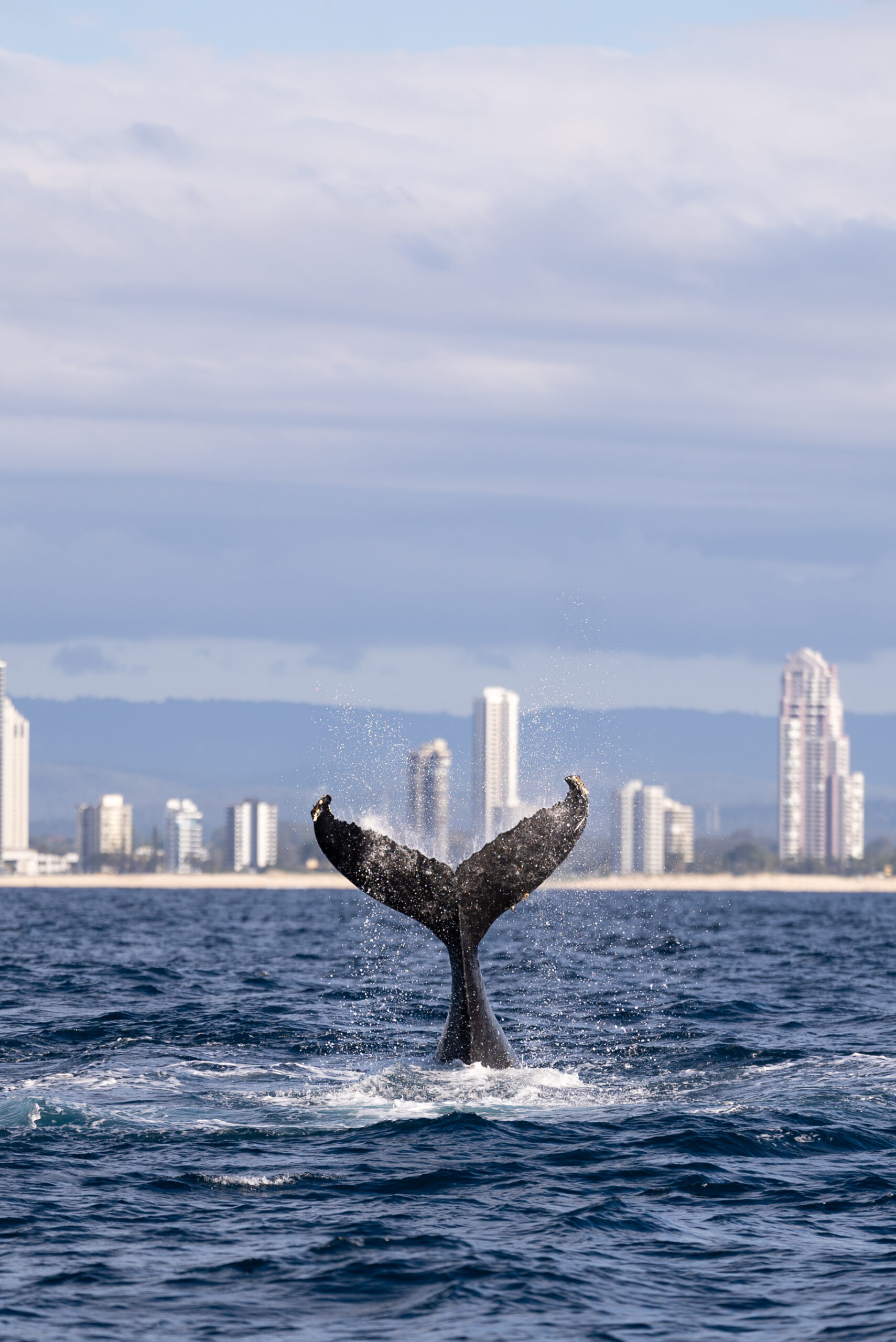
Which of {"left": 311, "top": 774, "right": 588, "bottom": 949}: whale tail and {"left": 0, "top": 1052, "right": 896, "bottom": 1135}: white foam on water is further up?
{"left": 311, "top": 774, "right": 588, "bottom": 949}: whale tail

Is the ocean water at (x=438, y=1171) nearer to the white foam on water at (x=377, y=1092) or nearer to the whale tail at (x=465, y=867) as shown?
the white foam on water at (x=377, y=1092)

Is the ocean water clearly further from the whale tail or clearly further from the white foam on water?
the whale tail

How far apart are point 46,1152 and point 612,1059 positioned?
7.90 m

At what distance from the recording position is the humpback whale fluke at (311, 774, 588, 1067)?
1681cm

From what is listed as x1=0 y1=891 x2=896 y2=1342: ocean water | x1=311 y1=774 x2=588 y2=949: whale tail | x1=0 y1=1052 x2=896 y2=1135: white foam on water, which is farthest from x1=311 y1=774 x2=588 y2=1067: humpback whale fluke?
x1=0 y1=891 x2=896 y2=1342: ocean water

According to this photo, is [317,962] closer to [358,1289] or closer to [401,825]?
[401,825]

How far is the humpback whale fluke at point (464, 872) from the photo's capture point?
16812 millimetres

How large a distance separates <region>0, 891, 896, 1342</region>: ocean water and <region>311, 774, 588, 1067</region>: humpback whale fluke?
1.53m

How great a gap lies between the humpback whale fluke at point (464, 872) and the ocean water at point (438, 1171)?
153 cm

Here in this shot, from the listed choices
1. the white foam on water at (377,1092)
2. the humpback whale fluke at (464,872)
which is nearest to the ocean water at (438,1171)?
the white foam on water at (377,1092)

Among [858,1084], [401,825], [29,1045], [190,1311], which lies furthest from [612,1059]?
[190,1311]

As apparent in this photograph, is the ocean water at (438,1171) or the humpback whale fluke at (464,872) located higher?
the humpback whale fluke at (464,872)

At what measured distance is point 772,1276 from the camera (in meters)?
11.9

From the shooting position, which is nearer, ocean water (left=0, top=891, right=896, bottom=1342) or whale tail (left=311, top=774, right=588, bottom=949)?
ocean water (left=0, top=891, right=896, bottom=1342)
